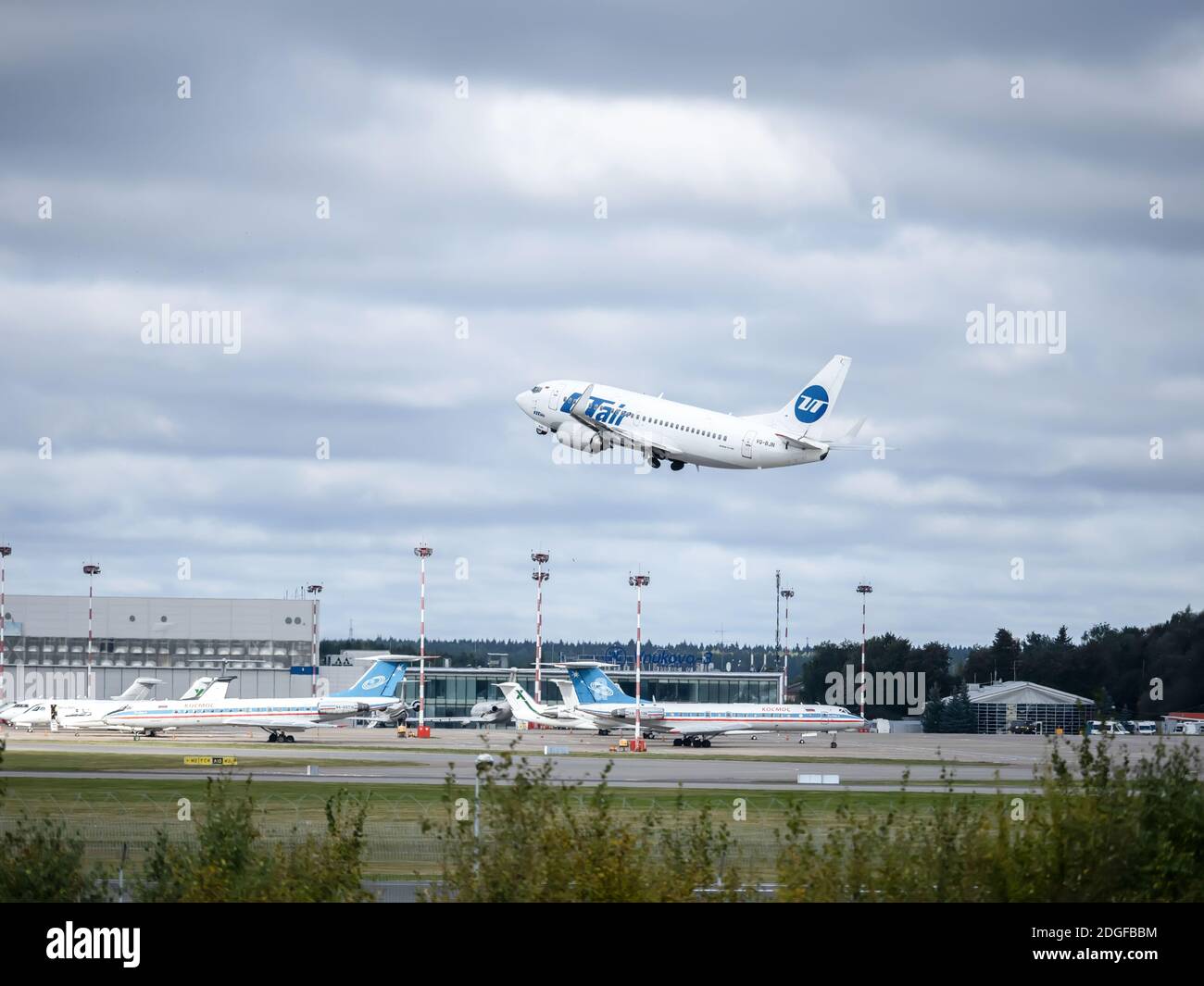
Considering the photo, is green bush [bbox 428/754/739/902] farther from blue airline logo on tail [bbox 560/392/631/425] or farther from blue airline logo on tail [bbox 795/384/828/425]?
blue airline logo on tail [bbox 560/392/631/425]

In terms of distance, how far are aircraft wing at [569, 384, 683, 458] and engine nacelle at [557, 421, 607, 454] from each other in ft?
1.14

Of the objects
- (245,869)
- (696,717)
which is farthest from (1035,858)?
(696,717)

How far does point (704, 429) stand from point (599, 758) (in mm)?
26619

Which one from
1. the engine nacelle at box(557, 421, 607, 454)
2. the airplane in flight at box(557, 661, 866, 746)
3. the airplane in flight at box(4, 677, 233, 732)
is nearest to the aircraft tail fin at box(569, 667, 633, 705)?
the airplane in flight at box(557, 661, 866, 746)

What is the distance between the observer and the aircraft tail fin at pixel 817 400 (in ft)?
272

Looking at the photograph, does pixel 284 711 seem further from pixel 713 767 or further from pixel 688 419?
pixel 688 419

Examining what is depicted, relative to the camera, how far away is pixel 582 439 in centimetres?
8831

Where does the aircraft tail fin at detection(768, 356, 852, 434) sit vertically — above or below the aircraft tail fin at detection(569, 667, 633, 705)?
above

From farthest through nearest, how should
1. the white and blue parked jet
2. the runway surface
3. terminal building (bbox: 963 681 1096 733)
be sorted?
terminal building (bbox: 963 681 1096 733), the white and blue parked jet, the runway surface

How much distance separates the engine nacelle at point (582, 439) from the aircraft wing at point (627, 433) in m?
0.35

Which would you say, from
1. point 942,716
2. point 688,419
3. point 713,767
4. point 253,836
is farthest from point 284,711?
point 253,836

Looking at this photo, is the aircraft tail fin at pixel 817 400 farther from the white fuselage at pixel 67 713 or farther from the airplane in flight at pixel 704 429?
the white fuselage at pixel 67 713

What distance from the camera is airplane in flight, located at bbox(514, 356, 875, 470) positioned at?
80500mm
